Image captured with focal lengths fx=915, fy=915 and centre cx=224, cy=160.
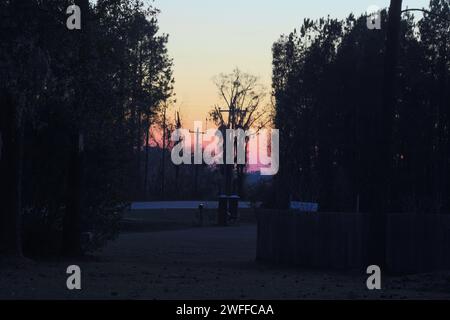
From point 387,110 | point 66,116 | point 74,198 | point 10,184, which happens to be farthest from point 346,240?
point 10,184

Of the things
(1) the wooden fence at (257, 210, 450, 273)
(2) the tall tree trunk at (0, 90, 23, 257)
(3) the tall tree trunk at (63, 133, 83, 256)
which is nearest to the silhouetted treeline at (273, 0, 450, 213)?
(1) the wooden fence at (257, 210, 450, 273)

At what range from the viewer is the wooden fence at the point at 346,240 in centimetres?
2661

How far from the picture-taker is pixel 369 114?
36.4 metres

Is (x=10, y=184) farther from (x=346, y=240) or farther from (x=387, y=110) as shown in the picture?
(x=346, y=240)

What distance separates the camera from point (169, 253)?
3475 centimetres

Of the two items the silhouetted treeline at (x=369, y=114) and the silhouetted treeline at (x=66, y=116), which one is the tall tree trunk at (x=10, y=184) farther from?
the silhouetted treeline at (x=369, y=114)

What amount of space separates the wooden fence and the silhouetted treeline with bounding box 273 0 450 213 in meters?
4.55

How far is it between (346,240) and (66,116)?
956 centimetres

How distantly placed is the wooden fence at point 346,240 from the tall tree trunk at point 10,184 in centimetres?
961

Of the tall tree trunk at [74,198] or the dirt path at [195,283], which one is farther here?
the tall tree trunk at [74,198]

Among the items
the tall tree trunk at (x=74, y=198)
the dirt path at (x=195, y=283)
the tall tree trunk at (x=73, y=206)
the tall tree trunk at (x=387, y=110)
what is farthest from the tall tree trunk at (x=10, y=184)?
the tall tree trunk at (x=387, y=110)
